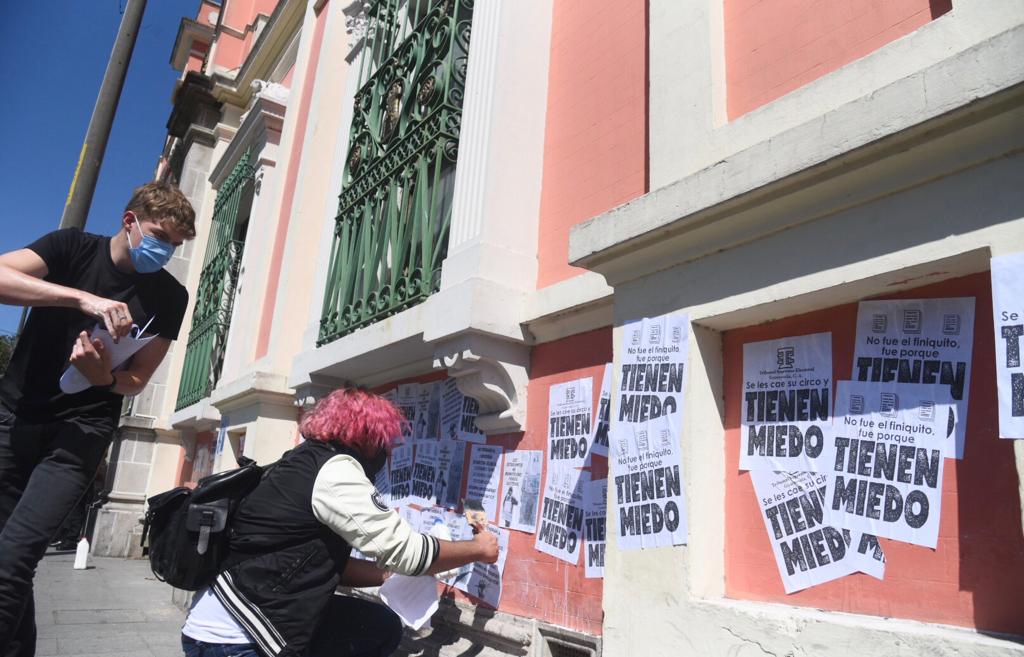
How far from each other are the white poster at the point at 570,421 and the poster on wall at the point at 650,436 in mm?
650

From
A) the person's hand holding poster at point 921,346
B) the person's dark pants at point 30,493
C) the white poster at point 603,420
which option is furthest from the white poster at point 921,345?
the person's dark pants at point 30,493

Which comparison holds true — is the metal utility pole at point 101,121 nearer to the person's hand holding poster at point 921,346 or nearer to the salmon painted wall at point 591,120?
the salmon painted wall at point 591,120

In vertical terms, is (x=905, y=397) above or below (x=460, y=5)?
below

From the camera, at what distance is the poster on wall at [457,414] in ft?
14.8

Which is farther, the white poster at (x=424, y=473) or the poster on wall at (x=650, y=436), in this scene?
the white poster at (x=424, y=473)

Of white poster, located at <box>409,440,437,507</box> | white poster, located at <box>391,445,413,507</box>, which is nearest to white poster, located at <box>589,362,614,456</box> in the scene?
white poster, located at <box>409,440,437,507</box>

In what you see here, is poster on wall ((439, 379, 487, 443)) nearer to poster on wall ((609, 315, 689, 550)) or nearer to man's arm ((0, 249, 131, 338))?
poster on wall ((609, 315, 689, 550))

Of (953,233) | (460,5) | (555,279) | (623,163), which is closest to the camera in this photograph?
(953,233)

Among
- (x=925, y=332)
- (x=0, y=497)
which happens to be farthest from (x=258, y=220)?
(x=925, y=332)

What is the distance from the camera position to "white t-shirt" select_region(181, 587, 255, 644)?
246 centimetres

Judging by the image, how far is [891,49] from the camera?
238 cm

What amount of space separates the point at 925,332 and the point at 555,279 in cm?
221

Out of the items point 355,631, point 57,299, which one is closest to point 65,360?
point 57,299

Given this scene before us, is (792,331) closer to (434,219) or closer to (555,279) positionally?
(555,279)
